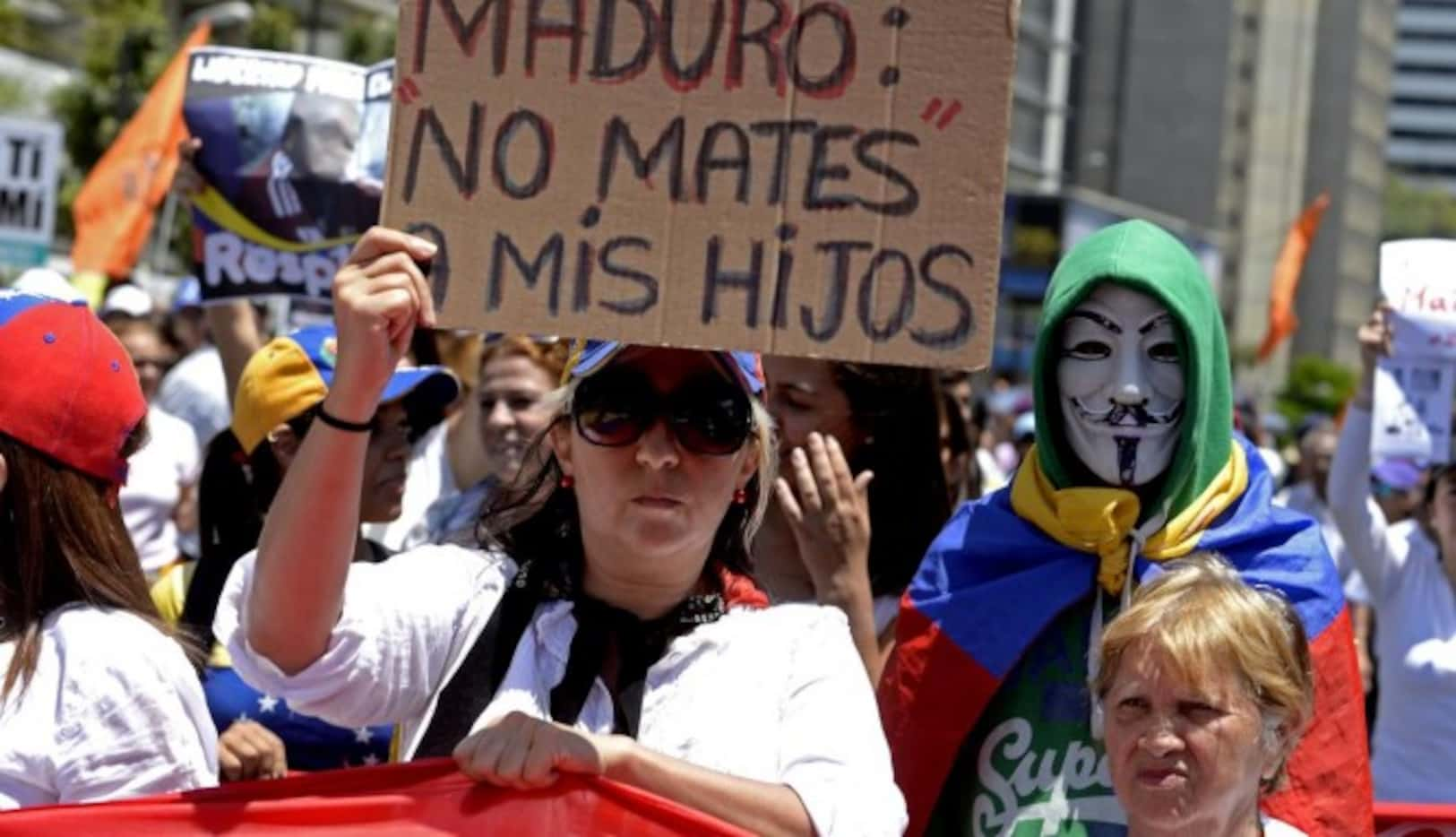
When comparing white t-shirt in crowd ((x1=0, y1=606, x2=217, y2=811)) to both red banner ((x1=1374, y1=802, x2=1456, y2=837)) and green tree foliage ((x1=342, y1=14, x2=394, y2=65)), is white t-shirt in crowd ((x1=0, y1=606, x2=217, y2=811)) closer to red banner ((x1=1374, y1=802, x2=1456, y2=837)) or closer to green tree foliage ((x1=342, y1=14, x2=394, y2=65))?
red banner ((x1=1374, y1=802, x2=1456, y2=837))

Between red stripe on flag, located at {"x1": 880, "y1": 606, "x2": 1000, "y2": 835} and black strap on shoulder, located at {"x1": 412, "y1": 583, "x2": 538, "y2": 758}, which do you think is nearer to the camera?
black strap on shoulder, located at {"x1": 412, "y1": 583, "x2": 538, "y2": 758}

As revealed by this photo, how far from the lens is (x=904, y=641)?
13.2 feet

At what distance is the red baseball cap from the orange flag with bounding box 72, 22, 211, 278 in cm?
732

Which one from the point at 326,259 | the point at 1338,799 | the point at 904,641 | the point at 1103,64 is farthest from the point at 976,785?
the point at 1103,64

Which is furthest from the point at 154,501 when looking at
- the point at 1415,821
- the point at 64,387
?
the point at 64,387

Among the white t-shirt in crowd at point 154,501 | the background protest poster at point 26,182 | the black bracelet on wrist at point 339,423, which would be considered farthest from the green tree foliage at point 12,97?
the black bracelet on wrist at point 339,423

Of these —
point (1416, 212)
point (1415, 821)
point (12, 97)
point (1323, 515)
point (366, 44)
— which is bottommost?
point (1415, 821)

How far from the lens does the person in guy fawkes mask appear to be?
12.4 feet

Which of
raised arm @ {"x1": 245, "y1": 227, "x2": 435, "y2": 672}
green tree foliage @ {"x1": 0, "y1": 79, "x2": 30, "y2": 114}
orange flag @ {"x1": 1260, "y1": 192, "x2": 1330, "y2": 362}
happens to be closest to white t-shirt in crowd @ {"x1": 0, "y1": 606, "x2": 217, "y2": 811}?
raised arm @ {"x1": 245, "y1": 227, "x2": 435, "y2": 672}

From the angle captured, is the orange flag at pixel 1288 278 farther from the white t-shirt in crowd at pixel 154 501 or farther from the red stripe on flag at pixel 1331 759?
the red stripe on flag at pixel 1331 759

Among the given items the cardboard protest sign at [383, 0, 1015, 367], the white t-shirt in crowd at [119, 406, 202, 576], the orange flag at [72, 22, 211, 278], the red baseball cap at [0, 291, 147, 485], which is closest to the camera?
the cardboard protest sign at [383, 0, 1015, 367]

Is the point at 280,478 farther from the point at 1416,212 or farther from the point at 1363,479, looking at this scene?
the point at 1416,212

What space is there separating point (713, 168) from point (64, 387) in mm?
916

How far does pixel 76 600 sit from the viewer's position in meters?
3.23
